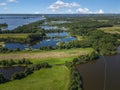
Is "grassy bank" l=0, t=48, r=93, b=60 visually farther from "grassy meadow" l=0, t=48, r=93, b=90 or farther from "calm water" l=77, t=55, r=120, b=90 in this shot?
"calm water" l=77, t=55, r=120, b=90

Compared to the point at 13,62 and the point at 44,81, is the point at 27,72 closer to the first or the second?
the point at 44,81

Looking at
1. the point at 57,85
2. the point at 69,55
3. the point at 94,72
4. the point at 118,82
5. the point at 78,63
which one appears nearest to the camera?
the point at 57,85

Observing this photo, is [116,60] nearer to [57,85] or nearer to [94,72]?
[94,72]

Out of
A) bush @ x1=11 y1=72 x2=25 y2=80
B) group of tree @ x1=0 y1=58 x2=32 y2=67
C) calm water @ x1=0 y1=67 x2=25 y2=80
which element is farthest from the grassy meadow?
calm water @ x1=0 y1=67 x2=25 y2=80

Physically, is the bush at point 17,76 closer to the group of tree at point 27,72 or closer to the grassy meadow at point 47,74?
the group of tree at point 27,72

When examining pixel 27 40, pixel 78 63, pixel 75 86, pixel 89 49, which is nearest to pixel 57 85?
pixel 75 86
